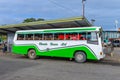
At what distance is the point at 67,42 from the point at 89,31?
217 cm

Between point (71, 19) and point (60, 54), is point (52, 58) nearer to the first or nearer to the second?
point (60, 54)

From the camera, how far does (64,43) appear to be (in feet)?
65.7

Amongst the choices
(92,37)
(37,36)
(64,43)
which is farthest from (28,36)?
(92,37)

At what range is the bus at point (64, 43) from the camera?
733 inches

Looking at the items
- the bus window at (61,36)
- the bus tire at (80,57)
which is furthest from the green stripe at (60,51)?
the bus window at (61,36)

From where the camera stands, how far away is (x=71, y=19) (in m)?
23.0

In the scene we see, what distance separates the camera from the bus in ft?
61.1

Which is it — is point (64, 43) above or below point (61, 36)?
below

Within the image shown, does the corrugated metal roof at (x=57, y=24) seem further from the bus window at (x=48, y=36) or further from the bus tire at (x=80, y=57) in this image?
the bus tire at (x=80, y=57)

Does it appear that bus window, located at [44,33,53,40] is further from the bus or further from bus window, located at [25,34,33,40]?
bus window, located at [25,34,33,40]

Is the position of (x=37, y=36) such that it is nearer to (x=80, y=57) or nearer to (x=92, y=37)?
(x=80, y=57)

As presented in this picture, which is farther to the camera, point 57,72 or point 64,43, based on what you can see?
point 64,43

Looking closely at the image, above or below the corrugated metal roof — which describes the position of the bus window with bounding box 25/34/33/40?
below

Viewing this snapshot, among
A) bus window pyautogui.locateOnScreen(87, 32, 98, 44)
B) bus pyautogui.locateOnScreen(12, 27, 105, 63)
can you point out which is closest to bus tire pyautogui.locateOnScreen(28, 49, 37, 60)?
bus pyautogui.locateOnScreen(12, 27, 105, 63)
